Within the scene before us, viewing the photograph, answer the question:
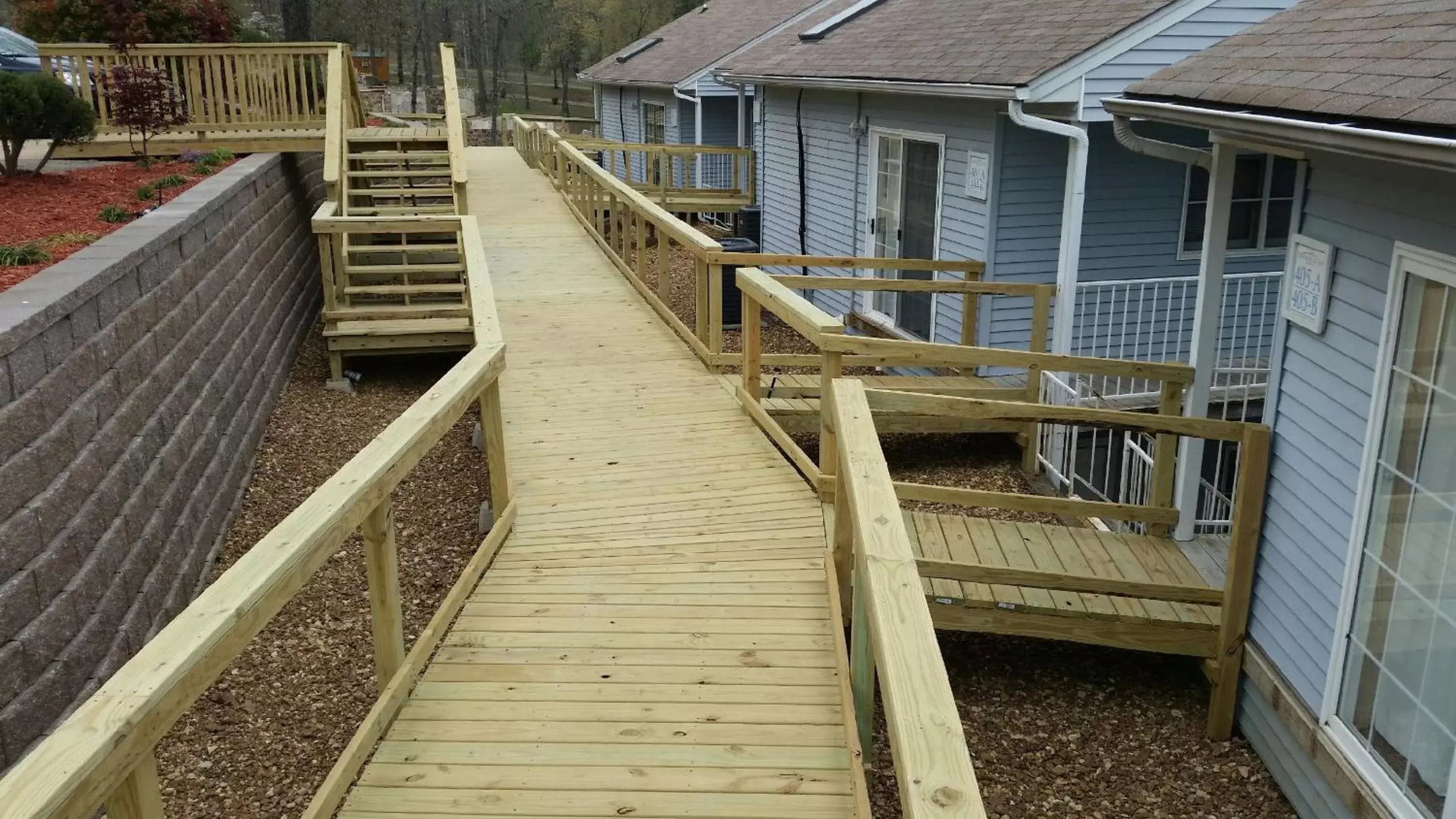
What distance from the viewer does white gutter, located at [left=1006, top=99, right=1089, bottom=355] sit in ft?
26.4

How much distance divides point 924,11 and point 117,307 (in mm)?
9587

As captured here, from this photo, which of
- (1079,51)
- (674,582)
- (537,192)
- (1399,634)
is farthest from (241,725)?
(537,192)

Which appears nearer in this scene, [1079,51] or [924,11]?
[1079,51]

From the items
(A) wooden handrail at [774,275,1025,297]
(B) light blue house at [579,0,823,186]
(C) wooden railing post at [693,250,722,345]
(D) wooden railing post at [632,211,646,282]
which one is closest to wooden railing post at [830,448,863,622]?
(C) wooden railing post at [693,250,722,345]

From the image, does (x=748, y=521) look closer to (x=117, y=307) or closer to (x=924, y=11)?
(x=117, y=307)

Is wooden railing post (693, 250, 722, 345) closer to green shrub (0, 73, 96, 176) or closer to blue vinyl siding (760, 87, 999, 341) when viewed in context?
blue vinyl siding (760, 87, 999, 341)

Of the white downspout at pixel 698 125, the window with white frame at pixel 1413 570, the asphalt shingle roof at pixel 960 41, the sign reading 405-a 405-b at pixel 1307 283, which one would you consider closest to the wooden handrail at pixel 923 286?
the asphalt shingle roof at pixel 960 41

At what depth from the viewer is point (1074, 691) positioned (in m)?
5.64

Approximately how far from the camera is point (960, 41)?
1016 cm

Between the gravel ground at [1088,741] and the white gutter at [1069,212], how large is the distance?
2940 mm

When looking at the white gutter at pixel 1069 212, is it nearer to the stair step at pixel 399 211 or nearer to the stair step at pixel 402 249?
the stair step at pixel 402 249

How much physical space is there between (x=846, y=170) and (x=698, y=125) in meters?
9.22

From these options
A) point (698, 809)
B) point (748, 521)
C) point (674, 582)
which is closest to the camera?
point (698, 809)

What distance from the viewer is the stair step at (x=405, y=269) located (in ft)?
34.6
